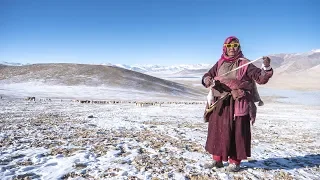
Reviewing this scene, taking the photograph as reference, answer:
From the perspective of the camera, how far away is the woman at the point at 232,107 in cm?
547

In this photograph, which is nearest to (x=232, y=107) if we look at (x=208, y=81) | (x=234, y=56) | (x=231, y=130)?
(x=231, y=130)

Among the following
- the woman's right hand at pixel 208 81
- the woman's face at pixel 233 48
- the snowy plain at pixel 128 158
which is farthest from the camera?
the woman's right hand at pixel 208 81

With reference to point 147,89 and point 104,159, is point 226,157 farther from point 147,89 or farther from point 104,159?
point 147,89

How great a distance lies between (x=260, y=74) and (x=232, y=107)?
32.7 inches

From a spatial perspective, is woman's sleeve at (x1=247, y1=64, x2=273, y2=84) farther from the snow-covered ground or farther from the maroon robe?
the snow-covered ground

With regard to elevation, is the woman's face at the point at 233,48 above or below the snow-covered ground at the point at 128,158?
above

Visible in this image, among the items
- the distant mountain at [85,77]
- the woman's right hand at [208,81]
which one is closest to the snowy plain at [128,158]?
the woman's right hand at [208,81]

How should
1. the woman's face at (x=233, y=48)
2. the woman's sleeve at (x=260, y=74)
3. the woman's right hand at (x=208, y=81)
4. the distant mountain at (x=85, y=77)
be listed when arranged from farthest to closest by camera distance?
1. the distant mountain at (x=85, y=77)
2. the woman's right hand at (x=208, y=81)
3. the woman's face at (x=233, y=48)
4. the woman's sleeve at (x=260, y=74)

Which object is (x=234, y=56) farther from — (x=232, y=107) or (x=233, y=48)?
(x=232, y=107)

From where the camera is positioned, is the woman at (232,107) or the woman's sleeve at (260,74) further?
the woman at (232,107)

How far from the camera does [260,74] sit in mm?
5281

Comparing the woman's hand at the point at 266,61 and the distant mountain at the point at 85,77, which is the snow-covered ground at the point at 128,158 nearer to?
the woman's hand at the point at 266,61

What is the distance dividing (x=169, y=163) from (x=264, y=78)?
2.71 m

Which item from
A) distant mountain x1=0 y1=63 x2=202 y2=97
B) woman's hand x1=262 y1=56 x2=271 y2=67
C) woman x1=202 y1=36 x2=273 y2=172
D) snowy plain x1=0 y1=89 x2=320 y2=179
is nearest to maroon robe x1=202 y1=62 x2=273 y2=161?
woman x1=202 y1=36 x2=273 y2=172
